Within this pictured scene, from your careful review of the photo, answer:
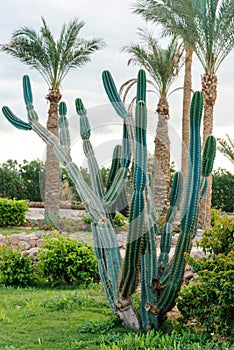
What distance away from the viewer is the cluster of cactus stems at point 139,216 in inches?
204

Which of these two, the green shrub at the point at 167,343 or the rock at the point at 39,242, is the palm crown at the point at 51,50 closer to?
the rock at the point at 39,242

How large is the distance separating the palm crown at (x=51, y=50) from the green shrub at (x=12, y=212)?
3861 mm

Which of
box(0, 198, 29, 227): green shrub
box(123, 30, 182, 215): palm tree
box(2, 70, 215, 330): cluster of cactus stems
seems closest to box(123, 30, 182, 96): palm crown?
box(123, 30, 182, 215): palm tree

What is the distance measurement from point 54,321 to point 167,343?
172 centimetres

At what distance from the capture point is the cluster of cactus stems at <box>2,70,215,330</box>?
518 cm

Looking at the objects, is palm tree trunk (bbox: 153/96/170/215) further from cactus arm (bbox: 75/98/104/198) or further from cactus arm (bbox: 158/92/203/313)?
cactus arm (bbox: 158/92/203/313)

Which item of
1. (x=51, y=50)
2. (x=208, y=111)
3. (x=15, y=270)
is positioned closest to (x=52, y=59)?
(x=51, y=50)

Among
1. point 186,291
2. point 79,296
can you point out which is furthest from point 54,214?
point 186,291

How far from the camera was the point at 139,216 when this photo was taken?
5102 millimetres

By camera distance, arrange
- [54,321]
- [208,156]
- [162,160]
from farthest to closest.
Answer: [162,160], [54,321], [208,156]

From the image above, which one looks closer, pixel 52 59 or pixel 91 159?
pixel 91 159

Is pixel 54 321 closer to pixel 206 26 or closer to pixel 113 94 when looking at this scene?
pixel 113 94

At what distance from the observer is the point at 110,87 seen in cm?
610

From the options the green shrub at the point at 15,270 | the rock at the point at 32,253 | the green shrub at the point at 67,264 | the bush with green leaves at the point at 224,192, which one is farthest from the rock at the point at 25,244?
the bush with green leaves at the point at 224,192
